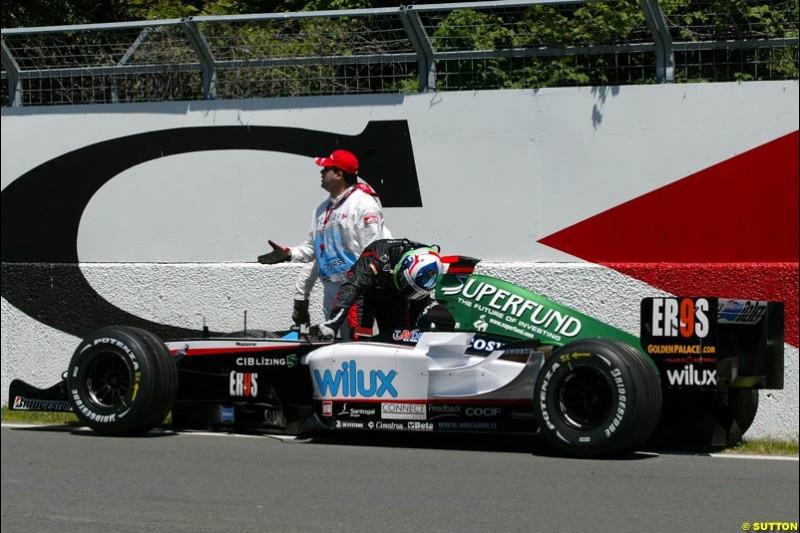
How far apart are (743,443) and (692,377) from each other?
1.56 metres

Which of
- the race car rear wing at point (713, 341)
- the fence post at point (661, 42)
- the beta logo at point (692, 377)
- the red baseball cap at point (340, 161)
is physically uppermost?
the fence post at point (661, 42)

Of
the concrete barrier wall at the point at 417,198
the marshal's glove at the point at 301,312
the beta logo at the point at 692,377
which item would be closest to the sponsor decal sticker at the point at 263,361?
the marshal's glove at the point at 301,312

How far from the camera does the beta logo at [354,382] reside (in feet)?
26.0

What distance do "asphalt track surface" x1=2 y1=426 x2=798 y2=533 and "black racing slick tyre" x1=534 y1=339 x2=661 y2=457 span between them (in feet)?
0.50

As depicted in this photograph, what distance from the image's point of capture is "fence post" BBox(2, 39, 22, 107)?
1177cm

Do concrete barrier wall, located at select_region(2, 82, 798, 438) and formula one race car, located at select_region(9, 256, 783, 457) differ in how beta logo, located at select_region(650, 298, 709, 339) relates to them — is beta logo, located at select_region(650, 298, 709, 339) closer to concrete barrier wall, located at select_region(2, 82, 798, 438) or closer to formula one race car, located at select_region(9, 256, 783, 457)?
formula one race car, located at select_region(9, 256, 783, 457)

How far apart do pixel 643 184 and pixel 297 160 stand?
9.66ft

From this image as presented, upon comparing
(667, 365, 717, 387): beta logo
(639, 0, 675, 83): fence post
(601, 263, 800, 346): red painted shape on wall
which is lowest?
(667, 365, 717, 387): beta logo

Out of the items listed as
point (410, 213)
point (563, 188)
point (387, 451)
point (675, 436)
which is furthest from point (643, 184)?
point (387, 451)

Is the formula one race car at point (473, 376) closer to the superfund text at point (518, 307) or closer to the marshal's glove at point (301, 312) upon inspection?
the superfund text at point (518, 307)

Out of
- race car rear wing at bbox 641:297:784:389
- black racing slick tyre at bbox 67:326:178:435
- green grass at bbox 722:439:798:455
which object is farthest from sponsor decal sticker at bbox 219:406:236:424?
green grass at bbox 722:439:798:455

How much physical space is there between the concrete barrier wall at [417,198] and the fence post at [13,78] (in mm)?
172

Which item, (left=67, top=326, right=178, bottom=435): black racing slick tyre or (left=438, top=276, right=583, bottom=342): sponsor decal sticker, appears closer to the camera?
(left=438, top=276, right=583, bottom=342): sponsor decal sticker

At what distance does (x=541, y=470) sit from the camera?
7152 mm
